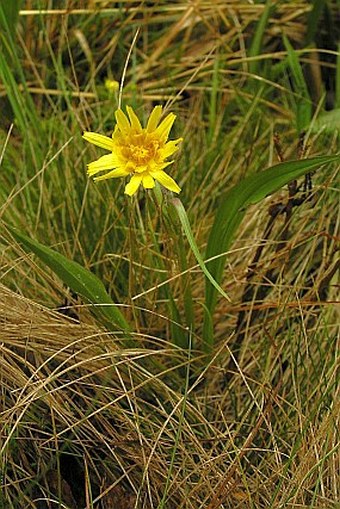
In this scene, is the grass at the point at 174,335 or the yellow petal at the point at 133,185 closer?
the yellow petal at the point at 133,185

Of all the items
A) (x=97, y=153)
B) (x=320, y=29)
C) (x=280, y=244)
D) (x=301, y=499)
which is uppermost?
(x=320, y=29)

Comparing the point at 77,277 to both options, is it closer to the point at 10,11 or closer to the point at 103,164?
the point at 103,164

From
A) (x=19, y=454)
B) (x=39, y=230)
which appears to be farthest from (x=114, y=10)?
(x=19, y=454)

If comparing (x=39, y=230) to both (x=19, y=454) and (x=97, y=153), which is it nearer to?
(x=97, y=153)

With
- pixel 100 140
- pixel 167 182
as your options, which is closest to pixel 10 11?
pixel 100 140

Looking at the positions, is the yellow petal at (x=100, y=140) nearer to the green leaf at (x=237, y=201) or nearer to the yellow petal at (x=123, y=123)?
the yellow petal at (x=123, y=123)

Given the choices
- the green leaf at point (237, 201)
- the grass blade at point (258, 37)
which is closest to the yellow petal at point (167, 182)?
the green leaf at point (237, 201)

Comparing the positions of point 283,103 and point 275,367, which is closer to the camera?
point 275,367
